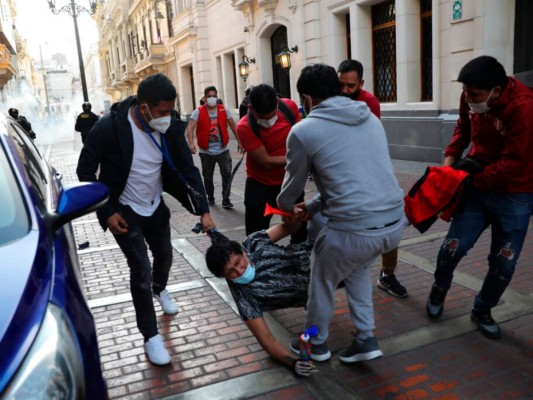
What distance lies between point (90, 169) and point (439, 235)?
4.08 metres

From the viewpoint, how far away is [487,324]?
345 centimetres

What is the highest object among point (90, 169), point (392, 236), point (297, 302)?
point (90, 169)

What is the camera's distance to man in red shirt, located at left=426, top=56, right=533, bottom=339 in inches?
119

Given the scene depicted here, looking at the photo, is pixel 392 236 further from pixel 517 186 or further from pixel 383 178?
pixel 517 186

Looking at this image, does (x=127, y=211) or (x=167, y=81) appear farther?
(x=127, y=211)

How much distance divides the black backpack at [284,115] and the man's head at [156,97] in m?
1.01

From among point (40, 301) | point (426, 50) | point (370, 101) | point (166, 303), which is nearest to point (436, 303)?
point (370, 101)

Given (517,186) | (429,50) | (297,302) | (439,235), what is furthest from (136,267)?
(429,50)

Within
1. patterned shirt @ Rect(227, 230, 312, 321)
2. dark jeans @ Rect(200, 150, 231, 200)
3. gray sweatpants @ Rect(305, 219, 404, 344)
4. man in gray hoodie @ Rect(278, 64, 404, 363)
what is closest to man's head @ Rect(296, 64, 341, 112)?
man in gray hoodie @ Rect(278, 64, 404, 363)

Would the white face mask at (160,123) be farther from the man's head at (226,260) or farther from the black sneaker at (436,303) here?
the black sneaker at (436,303)

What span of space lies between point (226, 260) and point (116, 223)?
71 centimetres

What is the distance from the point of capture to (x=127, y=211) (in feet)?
11.0

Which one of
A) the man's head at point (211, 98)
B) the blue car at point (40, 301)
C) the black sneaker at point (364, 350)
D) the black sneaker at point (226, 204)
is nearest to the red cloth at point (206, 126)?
the man's head at point (211, 98)

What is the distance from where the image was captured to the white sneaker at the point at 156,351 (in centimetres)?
335
